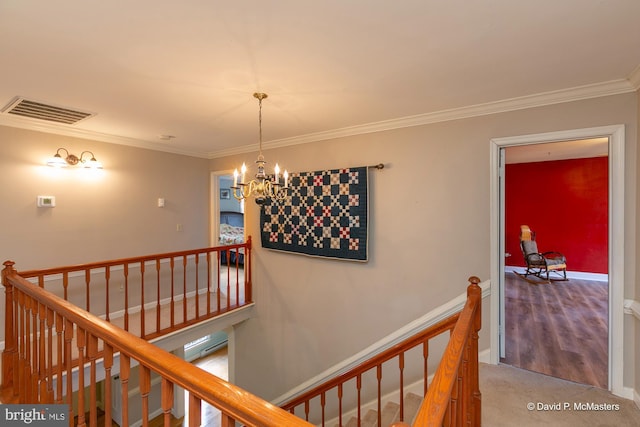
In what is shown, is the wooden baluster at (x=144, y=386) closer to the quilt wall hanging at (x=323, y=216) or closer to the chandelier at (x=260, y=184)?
the chandelier at (x=260, y=184)

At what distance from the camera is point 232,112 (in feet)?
8.60

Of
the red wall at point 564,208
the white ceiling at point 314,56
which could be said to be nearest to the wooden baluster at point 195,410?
the white ceiling at point 314,56

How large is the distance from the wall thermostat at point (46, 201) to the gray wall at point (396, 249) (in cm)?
215

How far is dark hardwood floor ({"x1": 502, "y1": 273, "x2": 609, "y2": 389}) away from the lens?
99.3 inches

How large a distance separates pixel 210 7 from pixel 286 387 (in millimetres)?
→ 4013

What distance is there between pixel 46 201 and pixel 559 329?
583cm

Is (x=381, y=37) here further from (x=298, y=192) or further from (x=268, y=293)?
(x=268, y=293)

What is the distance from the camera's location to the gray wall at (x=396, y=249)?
7.65 ft

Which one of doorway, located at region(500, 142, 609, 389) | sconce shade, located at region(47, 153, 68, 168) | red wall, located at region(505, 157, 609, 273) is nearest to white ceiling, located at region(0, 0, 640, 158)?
sconce shade, located at region(47, 153, 68, 168)

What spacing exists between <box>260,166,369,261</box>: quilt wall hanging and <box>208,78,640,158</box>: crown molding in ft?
1.41

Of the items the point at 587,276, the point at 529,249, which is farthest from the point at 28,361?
the point at 587,276

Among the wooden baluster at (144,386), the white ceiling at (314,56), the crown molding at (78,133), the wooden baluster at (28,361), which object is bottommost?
the wooden baluster at (28,361)

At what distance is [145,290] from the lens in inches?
149

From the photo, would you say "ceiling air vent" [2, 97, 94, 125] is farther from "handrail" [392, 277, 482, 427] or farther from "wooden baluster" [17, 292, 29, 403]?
"handrail" [392, 277, 482, 427]
